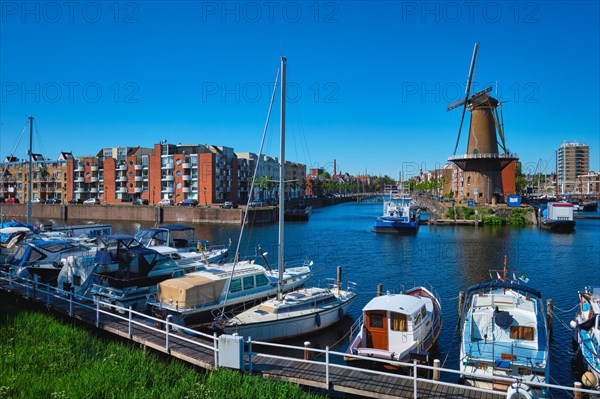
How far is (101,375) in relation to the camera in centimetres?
1291

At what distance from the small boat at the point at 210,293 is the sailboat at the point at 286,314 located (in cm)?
173

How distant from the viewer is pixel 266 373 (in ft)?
45.4

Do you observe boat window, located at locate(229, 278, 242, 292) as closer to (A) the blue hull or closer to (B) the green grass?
(B) the green grass

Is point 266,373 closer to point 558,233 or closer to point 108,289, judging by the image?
point 108,289

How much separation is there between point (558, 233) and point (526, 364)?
6888cm

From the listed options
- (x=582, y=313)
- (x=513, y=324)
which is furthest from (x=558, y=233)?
(x=513, y=324)

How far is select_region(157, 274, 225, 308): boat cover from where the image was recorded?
22359mm

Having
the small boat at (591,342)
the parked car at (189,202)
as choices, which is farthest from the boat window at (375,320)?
the parked car at (189,202)

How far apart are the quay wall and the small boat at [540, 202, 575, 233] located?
169 feet

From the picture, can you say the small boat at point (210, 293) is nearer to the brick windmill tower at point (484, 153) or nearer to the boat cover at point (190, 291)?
the boat cover at point (190, 291)

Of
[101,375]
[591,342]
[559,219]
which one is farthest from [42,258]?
[559,219]

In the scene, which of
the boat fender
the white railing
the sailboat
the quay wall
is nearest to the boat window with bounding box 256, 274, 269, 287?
the sailboat

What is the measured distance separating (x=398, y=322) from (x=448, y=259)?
3249 centimetres

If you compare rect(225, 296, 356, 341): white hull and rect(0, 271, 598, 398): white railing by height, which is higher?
rect(0, 271, 598, 398): white railing
